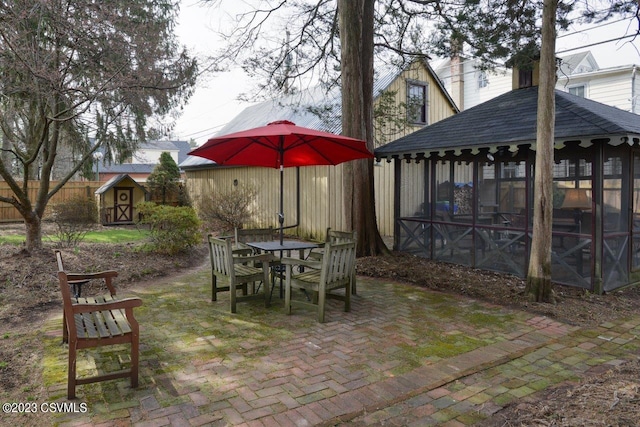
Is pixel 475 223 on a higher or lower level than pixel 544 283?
higher

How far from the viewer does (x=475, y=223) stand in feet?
25.4

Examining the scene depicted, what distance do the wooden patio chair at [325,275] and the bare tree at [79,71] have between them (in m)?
3.95

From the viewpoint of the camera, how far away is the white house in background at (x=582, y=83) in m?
17.9

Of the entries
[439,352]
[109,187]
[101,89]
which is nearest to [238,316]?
[439,352]

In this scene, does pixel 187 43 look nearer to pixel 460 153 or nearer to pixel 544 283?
pixel 460 153

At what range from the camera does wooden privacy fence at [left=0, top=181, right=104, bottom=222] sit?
1642 centimetres

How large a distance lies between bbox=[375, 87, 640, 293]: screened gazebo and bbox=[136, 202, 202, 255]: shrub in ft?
14.5

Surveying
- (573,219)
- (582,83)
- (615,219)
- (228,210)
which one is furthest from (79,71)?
(582,83)

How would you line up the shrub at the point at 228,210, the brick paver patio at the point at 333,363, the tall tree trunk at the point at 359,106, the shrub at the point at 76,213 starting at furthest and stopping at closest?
the shrub at the point at 228,210
the shrub at the point at 76,213
the tall tree trunk at the point at 359,106
the brick paver patio at the point at 333,363

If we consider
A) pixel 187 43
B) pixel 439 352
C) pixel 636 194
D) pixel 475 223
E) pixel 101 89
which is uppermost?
pixel 187 43

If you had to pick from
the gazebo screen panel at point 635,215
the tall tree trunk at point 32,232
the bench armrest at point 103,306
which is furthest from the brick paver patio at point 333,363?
the tall tree trunk at point 32,232

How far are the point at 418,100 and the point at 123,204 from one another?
11.6m

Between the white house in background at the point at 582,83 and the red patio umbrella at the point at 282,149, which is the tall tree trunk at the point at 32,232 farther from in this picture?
the white house in background at the point at 582,83

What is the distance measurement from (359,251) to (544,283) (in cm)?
382
